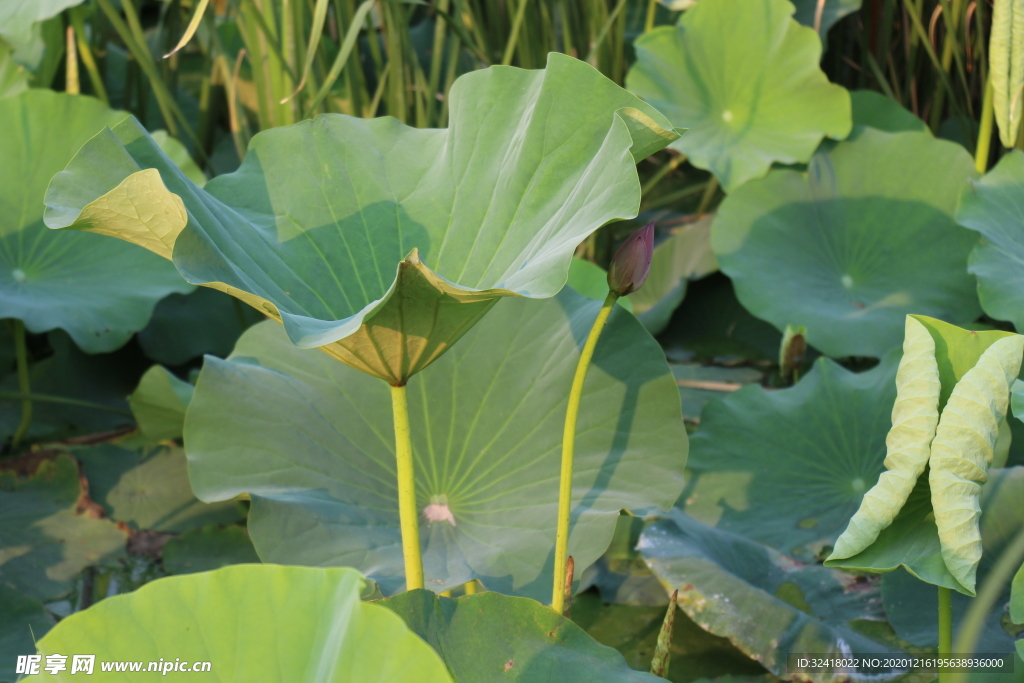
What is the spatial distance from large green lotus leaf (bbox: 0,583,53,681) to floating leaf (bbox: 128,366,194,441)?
36 cm

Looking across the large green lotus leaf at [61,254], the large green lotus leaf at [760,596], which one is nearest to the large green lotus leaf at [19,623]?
the large green lotus leaf at [61,254]

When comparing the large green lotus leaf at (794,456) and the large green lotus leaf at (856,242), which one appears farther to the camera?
the large green lotus leaf at (856,242)

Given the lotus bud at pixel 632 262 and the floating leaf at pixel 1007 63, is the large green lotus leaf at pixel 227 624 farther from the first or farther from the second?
the floating leaf at pixel 1007 63

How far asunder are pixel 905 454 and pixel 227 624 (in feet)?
2.27

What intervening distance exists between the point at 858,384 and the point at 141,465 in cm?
144

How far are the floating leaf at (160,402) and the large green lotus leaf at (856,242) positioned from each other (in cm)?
116

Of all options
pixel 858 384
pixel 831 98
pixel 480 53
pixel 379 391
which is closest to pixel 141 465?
pixel 379 391

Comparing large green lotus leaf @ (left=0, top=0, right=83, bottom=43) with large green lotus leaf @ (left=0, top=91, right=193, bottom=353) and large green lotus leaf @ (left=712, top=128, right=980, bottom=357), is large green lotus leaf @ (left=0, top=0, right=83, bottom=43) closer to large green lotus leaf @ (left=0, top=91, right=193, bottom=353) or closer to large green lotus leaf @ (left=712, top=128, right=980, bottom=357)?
large green lotus leaf @ (left=0, top=91, right=193, bottom=353)

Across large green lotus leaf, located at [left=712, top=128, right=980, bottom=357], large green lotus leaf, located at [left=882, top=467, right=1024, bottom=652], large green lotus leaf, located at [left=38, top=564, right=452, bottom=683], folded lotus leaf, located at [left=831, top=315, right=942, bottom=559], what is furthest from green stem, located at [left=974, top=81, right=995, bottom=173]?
large green lotus leaf, located at [left=38, top=564, right=452, bottom=683]

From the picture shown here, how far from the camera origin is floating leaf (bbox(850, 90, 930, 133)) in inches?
77.5

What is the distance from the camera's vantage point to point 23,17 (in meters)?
1.54

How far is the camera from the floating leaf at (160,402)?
4.79 feet

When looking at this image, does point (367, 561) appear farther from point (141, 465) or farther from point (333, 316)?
point (141, 465)

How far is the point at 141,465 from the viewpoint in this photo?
→ 170cm
